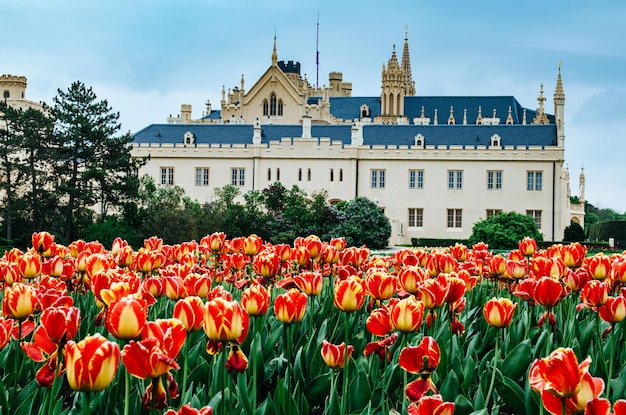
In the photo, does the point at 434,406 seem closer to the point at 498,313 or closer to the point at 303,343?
the point at 498,313

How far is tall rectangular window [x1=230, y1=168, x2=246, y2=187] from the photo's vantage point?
46875mm

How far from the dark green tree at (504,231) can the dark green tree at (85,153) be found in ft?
52.2

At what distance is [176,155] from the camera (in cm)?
4781

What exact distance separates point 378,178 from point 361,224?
1201 centimetres

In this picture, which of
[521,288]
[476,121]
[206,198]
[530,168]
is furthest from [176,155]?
[521,288]

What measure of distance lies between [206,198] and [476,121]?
3125 cm

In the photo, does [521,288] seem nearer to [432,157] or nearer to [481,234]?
[481,234]

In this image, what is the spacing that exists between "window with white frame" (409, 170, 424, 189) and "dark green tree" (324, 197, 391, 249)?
10915mm

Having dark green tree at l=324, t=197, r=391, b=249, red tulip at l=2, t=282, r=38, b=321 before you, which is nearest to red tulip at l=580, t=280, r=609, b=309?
red tulip at l=2, t=282, r=38, b=321

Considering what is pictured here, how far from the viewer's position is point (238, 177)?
1852 inches

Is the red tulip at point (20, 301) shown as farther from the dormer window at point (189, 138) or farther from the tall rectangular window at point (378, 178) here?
the dormer window at point (189, 138)

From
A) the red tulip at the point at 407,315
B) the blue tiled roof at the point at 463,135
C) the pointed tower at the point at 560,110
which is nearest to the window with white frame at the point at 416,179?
the blue tiled roof at the point at 463,135

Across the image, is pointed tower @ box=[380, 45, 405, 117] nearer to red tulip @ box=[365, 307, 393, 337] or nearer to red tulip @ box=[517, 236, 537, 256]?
red tulip @ box=[517, 236, 537, 256]

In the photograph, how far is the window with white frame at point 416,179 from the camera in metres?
45.7
